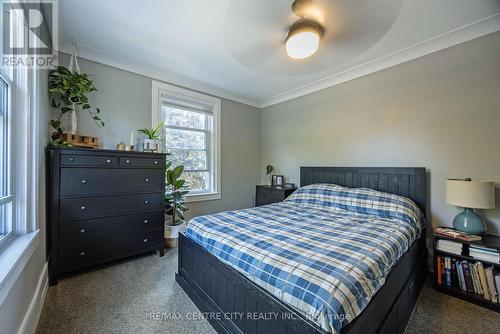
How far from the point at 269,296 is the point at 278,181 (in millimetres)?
2858

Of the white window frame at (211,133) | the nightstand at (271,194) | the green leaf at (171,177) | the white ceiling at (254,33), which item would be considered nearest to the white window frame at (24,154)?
the white ceiling at (254,33)

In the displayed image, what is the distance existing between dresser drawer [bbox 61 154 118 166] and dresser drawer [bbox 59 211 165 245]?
1.91ft

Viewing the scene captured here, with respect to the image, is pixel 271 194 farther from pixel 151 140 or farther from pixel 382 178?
pixel 151 140

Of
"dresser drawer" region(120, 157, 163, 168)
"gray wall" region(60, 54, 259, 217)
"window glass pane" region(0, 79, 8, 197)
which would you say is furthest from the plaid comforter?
"gray wall" region(60, 54, 259, 217)

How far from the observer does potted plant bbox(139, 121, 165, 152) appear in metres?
2.78

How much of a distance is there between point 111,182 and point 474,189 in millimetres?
3574

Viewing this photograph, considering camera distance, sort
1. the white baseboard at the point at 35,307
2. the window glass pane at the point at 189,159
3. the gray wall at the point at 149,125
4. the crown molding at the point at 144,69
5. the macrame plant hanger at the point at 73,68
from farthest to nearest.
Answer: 1. the window glass pane at the point at 189,159
2. the gray wall at the point at 149,125
3. the crown molding at the point at 144,69
4. the macrame plant hanger at the point at 73,68
5. the white baseboard at the point at 35,307

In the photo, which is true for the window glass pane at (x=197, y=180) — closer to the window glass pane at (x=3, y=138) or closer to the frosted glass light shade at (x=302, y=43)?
the window glass pane at (x=3, y=138)

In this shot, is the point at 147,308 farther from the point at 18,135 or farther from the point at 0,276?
the point at 18,135

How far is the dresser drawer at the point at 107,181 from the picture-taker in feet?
6.68

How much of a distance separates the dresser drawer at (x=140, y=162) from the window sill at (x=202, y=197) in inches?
40.5

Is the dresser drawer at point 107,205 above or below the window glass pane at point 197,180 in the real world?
below

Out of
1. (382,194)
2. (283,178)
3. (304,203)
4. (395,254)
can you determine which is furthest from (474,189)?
(283,178)

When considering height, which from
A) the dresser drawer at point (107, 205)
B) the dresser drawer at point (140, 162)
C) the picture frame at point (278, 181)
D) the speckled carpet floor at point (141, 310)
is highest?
the dresser drawer at point (140, 162)
